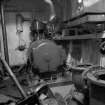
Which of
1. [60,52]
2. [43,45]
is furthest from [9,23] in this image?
[60,52]

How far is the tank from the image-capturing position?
2512 millimetres

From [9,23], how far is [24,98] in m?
2.33

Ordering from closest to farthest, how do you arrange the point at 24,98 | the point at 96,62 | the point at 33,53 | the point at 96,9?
the point at 24,98 < the point at 96,9 < the point at 96,62 < the point at 33,53

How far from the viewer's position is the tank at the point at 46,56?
2.51 meters

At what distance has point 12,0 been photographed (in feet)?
10.9

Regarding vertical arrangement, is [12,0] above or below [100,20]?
above

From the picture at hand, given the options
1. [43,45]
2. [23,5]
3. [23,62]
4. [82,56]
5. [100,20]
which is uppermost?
[23,5]

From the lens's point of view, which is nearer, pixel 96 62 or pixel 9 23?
pixel 96 62

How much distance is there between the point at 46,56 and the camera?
256cm

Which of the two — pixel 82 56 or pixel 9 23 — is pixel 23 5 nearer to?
pixel 9 23

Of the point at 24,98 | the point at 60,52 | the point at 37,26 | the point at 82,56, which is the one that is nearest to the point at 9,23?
the point at 37,26

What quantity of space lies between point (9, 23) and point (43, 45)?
54.2 inches

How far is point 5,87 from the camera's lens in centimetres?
236

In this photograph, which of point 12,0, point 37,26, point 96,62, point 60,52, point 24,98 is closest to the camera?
point 24,98
